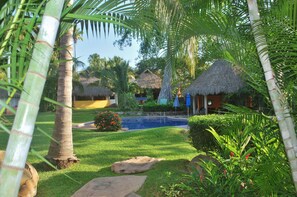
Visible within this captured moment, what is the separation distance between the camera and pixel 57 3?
3.65 feet

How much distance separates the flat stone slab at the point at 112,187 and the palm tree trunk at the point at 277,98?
274cm

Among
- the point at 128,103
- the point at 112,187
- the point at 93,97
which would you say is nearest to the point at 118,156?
the point at 112,187

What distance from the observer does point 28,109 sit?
1029 mm

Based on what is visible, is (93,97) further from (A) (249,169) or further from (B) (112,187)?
(A) (249,169)

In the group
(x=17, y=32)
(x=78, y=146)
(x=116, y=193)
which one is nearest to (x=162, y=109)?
(x=78, y=146)

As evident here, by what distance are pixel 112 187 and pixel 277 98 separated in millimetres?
3158

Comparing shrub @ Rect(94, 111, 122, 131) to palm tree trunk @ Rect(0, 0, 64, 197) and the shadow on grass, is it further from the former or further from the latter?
palm tree trunk @ Rect(0, 0, 64, 197)

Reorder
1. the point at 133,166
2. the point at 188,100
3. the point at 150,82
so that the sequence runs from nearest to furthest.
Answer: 1. the point at 133,166
2. the point at 188,100
3. the point at 150,82

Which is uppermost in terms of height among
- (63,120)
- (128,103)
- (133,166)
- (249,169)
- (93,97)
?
(93,97)

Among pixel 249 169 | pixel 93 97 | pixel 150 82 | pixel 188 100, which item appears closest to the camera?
pixel 249 169

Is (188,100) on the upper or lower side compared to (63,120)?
upper

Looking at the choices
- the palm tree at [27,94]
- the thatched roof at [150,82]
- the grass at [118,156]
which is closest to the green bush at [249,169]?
the grass at [118,156]

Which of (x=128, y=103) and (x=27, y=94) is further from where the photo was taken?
(x=128, y=103)

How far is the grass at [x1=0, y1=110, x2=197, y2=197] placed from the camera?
5102 millimetres
